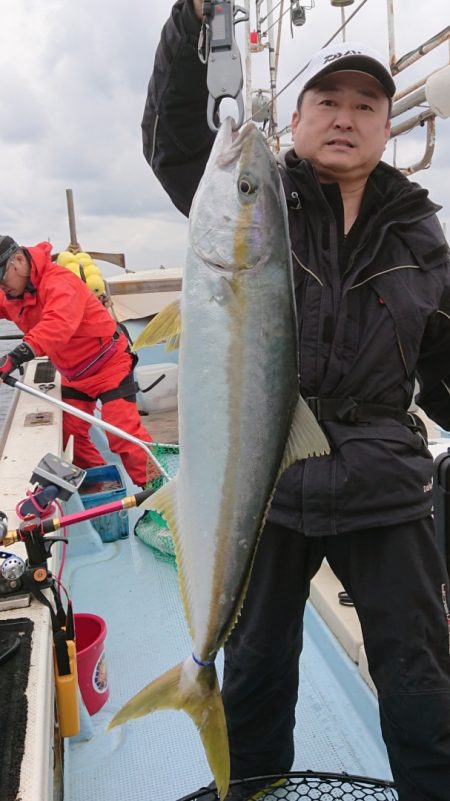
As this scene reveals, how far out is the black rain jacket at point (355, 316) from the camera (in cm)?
186

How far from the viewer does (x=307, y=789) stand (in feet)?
7.80

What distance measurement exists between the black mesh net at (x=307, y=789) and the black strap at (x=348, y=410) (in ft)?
4.58

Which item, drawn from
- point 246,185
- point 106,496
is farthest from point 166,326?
point 106,496

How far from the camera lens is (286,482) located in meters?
1.91

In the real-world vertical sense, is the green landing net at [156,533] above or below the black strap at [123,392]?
below

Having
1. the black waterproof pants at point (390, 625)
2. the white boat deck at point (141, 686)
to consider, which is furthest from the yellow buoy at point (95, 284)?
the black waterproof pants at point (390, 625)

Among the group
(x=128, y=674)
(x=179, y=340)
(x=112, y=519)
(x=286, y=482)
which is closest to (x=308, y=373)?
(x=286, y=482)

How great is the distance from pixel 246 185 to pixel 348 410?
76cm

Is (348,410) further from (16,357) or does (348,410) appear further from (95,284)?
(95,284)

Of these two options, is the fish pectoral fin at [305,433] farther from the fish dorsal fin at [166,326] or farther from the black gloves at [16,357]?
the black gloves at [16,357]

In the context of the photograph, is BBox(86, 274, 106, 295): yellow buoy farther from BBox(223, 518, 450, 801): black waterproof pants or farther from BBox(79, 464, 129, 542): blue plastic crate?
BBox(223, 518, 450, 801): black waterproof pants

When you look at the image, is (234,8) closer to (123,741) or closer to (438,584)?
(438,584)

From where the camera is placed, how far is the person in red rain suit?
533 centimetres

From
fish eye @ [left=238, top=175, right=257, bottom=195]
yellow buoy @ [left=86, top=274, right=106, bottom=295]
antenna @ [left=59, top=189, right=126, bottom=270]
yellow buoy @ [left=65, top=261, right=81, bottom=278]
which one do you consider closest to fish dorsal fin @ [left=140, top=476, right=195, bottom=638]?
fish eye @ [left=238, top=175, right=257, bottom=195]
